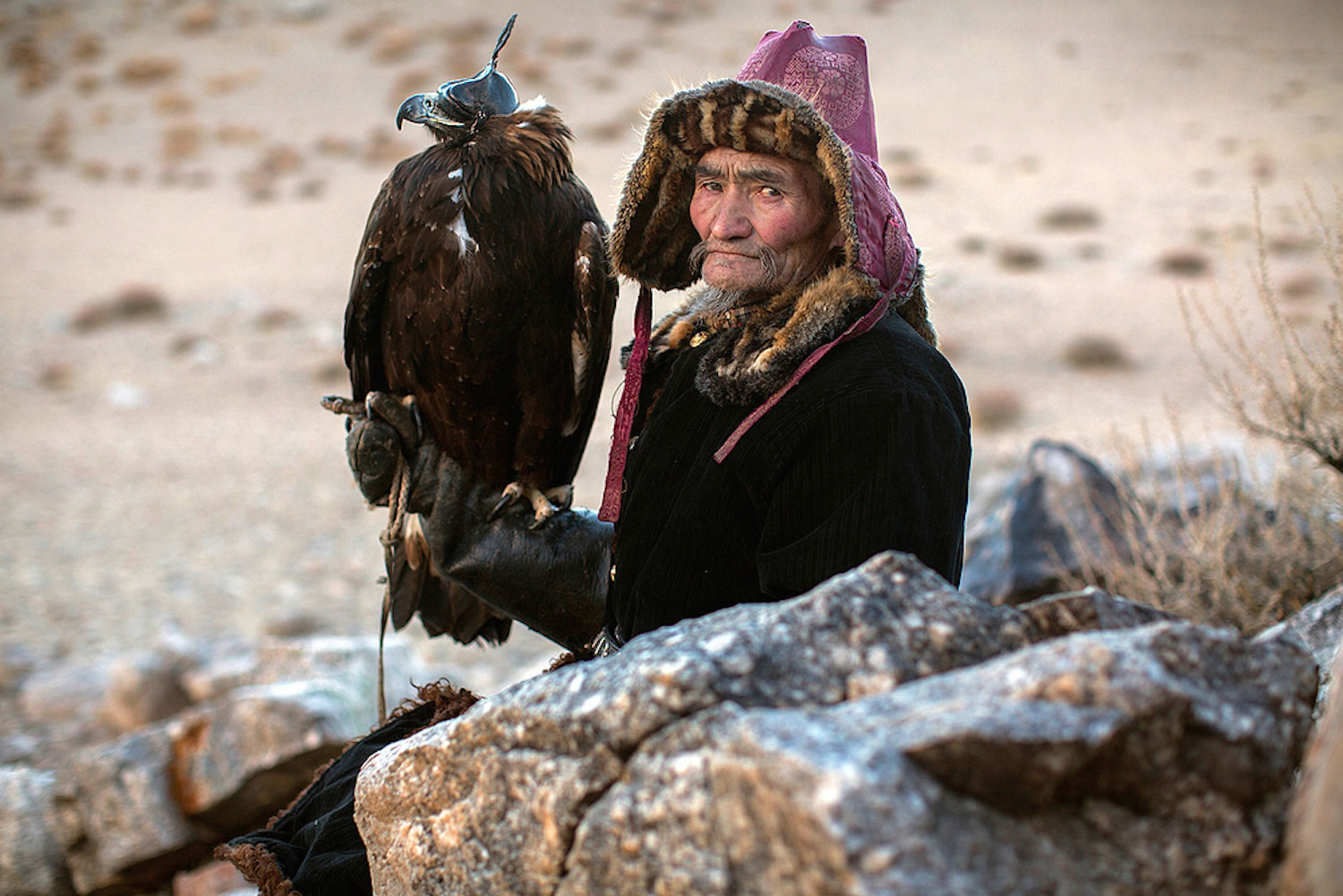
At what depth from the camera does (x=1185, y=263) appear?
13555mm

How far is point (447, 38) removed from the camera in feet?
89.9

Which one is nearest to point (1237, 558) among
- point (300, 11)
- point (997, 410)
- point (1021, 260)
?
point (997, 410)

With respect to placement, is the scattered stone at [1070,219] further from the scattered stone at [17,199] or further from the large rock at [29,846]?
the scattered stone at [17,199]

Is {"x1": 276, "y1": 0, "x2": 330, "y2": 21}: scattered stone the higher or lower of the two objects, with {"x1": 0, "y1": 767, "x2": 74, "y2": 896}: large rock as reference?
higher

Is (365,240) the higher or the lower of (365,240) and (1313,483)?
the higher

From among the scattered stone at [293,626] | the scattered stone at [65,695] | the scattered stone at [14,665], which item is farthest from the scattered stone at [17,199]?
the scattered stone at [65,695]

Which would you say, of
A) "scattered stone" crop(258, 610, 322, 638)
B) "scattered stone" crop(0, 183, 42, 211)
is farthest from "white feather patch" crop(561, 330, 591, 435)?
"scattered stone" crop(0, 183, 42, 211)

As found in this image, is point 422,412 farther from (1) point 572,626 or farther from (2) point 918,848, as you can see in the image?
(2) point 918,848

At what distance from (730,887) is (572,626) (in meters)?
1.46

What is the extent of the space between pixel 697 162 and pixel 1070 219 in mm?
15581

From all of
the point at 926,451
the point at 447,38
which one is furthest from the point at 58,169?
the point at 926,451

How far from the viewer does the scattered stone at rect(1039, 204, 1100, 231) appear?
1596cm

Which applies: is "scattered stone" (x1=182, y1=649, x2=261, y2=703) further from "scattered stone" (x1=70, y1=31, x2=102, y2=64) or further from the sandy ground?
"scattered stone" (x1=70, y1=31, x2=102, y2=64)

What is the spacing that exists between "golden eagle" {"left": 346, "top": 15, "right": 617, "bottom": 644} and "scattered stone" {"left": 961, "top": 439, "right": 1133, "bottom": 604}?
2090 millimetres
